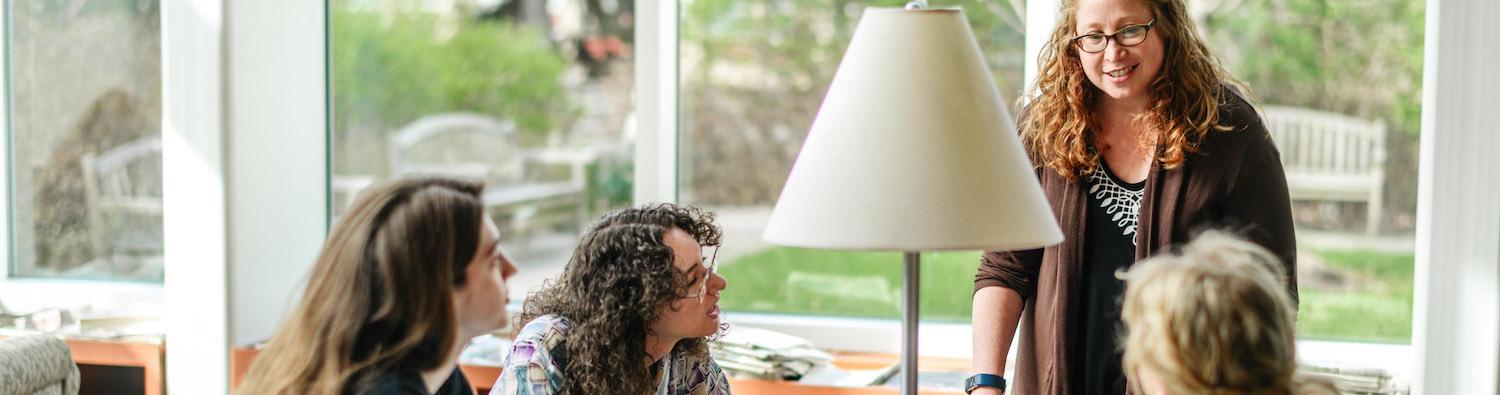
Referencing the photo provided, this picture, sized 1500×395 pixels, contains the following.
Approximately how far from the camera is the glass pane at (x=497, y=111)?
10.7ft

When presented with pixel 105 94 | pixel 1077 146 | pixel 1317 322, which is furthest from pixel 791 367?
pixel 105 94

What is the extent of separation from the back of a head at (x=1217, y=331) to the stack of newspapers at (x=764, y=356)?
1306 mm

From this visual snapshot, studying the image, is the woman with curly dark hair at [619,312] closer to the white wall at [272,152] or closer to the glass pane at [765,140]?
the glass pane at [765,140]

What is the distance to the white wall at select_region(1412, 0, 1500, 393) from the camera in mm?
2221

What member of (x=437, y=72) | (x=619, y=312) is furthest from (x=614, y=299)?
(x=437, y=72)

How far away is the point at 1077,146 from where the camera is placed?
180 centimetres

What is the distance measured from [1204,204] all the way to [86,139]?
2750mm

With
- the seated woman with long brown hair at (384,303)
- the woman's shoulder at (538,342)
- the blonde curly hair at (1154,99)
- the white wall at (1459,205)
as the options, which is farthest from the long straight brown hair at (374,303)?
the white wall at (1459,205)

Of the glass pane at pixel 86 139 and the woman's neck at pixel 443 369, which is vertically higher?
the glass pane at pixel 86 139

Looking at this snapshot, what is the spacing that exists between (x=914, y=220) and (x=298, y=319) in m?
0.66

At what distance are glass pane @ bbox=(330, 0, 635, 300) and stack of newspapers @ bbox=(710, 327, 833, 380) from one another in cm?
71

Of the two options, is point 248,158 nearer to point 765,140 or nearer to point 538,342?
point 765,140

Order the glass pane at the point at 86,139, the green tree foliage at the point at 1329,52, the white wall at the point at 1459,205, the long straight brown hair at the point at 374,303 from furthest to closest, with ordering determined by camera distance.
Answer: the glass pane at the point at 86,139
the green tree foliage at the point at 1329,52
the white wall at the point at 1459,205
the long straight brown hair at the point at 374,303

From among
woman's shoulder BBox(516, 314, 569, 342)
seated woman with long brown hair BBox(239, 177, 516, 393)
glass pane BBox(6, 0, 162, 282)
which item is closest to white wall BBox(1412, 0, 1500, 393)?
woman's shoulder BBox(516, 314, 569, 342)
